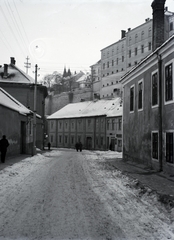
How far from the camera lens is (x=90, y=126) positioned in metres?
53.9

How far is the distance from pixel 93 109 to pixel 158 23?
39.1 m

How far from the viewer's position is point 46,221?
554 cm

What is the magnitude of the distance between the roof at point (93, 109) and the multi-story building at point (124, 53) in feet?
30.0

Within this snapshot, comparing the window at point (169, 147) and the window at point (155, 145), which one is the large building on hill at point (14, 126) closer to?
the window at point (155, 145)

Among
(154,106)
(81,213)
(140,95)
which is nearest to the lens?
Result: (81,213)

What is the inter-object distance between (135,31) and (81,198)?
6943cm

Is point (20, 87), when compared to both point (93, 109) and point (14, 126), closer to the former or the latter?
point (14, 126)

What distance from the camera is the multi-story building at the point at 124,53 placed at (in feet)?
219

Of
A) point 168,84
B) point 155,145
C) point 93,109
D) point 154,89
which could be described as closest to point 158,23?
point 154,89

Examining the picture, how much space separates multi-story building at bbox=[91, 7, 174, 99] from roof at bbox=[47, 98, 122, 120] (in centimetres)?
915

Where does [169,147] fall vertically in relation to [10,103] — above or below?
below

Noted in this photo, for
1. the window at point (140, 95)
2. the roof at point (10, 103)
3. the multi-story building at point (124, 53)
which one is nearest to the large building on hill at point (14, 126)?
the roof at point (10, 103)

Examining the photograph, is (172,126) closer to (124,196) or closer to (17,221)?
(124,196)

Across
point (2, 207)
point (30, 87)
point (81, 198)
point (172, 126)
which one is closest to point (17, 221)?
point (2, 207)
